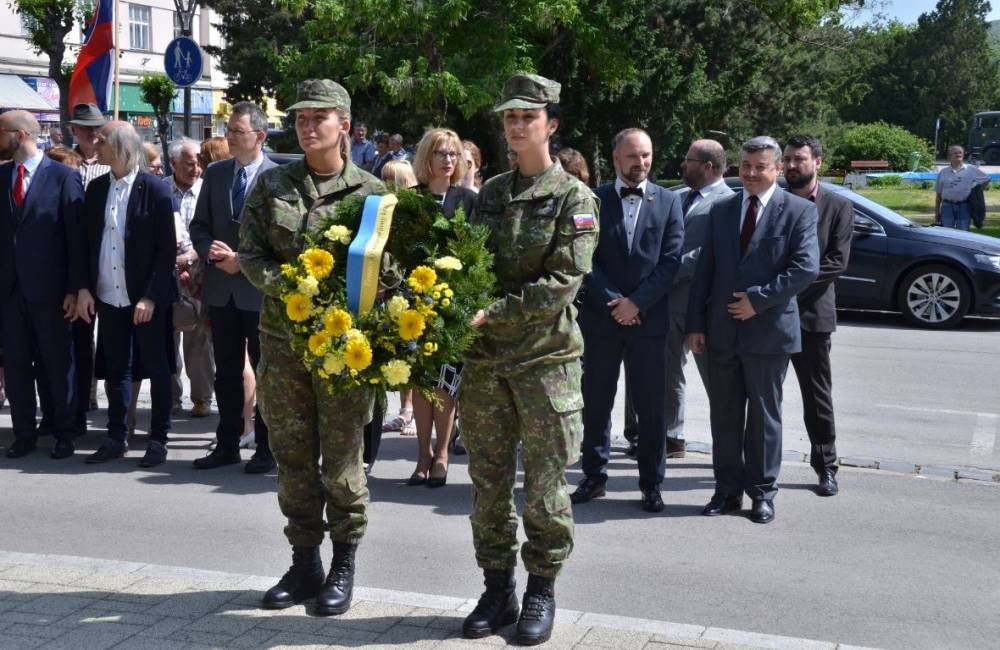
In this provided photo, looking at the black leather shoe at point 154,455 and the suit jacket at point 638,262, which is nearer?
the suit jacket at point 638,262

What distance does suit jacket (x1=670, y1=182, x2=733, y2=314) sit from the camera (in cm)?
759

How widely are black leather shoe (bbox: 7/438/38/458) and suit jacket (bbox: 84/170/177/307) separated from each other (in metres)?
1.31

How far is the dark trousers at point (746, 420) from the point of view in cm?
653

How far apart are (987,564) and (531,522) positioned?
8.43 feet

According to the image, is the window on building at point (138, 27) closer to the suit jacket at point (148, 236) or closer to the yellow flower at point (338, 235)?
the suit jacket at point (148, 236)

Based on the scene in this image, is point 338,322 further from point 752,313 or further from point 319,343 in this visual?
point 752,313

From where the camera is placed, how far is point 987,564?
19.3ft

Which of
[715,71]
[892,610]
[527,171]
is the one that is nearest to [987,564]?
[892,610]

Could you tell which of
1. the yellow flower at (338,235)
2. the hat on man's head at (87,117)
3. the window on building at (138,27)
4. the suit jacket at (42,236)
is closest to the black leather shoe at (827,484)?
the yellow flower at (338,235)

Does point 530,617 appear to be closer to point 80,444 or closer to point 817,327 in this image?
point 817,327

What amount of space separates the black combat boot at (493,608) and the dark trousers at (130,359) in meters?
3.75

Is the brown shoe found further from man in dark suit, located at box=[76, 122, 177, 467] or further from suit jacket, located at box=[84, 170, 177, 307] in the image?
suit jacket, located at box=[84, 170, 177, 307]

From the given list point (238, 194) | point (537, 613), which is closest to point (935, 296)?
point (238, 194)

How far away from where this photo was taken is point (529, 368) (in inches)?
183
